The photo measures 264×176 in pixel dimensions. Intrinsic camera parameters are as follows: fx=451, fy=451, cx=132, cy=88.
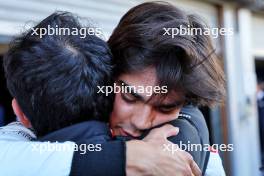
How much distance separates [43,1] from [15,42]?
4.32 feet

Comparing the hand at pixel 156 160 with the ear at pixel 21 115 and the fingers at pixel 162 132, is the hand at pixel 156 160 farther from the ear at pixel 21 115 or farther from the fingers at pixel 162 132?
the ear at pixel 21 115

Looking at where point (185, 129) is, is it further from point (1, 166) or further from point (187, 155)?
point (1, 166)

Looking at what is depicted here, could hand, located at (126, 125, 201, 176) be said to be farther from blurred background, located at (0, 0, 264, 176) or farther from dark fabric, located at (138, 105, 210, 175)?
blurred background, located at (0, 0, 264, 176)

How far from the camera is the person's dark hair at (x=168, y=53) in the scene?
1.05 m

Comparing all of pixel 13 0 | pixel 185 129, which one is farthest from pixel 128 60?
pixel 13 0

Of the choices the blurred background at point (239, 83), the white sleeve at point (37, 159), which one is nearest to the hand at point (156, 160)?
the white sleeve at point (37, 159)

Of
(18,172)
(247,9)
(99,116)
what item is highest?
(247,9)

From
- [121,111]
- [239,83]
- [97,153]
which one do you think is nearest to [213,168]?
[121,111]

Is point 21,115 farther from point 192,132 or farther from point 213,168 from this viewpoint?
point 213,168

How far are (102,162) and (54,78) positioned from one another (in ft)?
0.62

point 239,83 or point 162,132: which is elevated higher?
point 239,83

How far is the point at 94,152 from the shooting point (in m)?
0.86

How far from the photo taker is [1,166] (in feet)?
2.78

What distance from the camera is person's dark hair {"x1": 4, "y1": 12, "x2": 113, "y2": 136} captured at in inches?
34.8
